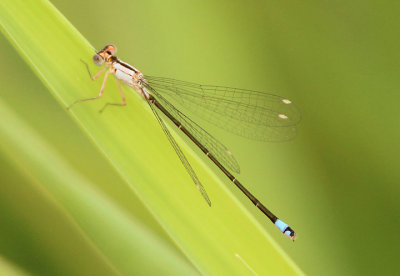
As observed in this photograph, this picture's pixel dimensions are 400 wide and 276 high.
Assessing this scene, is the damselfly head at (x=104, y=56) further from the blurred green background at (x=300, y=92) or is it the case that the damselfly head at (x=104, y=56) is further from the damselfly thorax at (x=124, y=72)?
the blurred green background at (x=300, y=92)

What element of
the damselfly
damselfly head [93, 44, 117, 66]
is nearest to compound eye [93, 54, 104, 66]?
damselfly head [93, 44, 117, 66]

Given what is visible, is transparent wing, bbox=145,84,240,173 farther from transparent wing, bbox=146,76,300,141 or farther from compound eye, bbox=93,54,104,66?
compound eye, bbox=93,54,104,66

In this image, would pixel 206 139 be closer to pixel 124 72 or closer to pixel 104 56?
pixel 124 72

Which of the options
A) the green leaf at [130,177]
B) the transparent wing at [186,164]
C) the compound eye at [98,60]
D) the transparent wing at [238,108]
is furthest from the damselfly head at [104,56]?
the transparent wing at [186,164]

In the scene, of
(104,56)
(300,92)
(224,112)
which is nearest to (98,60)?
(104,56)

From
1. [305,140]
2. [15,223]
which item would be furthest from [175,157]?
[305,140]

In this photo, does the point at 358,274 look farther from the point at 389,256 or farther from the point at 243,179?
the point at 243,179

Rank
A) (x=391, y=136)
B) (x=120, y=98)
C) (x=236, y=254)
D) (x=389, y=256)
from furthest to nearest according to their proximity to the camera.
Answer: (x=389, y=256) < (x=391, y=136) < (x=120, y=98) < (x=236, y=254)
